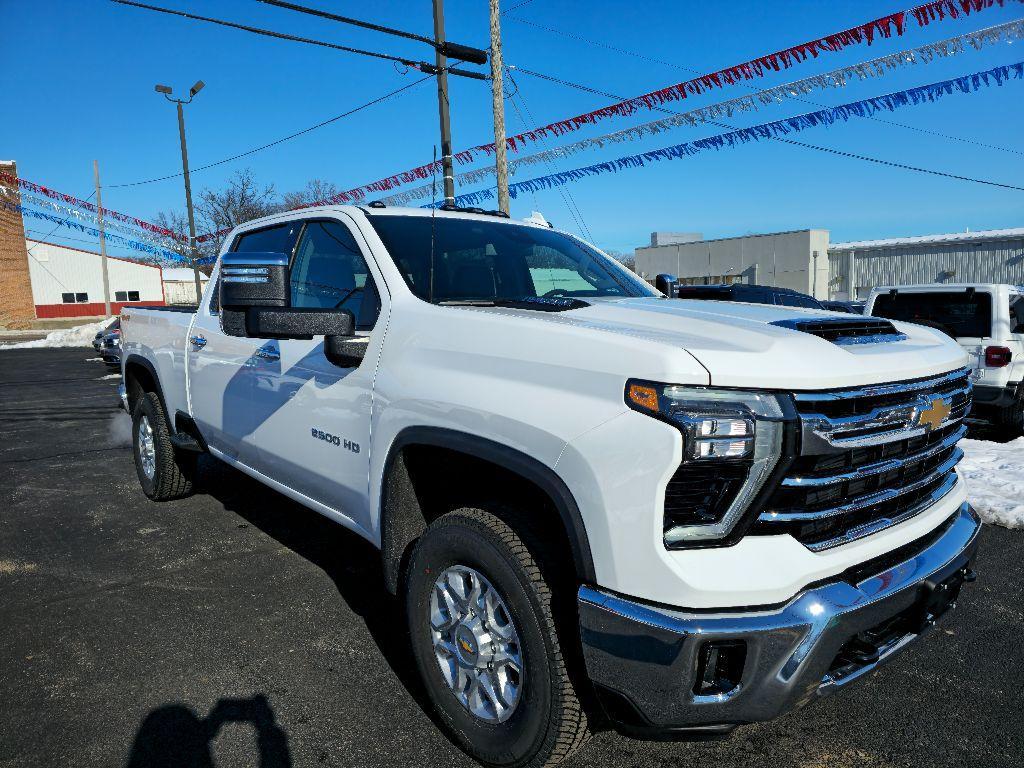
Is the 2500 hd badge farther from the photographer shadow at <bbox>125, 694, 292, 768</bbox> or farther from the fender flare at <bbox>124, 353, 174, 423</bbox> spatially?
the fender flare at <bbox>124, 353, 174, 423</bbox>

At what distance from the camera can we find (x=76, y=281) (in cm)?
5066

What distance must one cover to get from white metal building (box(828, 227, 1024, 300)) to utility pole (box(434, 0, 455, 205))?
24.3 metres

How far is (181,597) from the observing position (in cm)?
372

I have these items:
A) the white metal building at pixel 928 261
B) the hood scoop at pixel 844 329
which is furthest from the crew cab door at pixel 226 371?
the white metal building at pixel 928 261

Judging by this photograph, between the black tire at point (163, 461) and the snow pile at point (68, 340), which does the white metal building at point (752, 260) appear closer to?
the snow pile at point (68, 340)

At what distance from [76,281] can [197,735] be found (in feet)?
189

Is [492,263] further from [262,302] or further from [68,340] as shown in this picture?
[68,340]

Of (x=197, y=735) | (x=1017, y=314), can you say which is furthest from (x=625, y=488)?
(x=1017, y=314)

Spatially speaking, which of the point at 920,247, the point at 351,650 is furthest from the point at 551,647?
the point at 920,247

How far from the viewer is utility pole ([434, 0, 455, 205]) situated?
38.0 ft

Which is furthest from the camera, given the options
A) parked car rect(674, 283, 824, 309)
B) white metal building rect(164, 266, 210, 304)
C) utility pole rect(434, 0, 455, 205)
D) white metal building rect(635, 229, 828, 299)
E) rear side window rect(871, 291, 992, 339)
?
white metal building rect(164, 266, 210, 304)

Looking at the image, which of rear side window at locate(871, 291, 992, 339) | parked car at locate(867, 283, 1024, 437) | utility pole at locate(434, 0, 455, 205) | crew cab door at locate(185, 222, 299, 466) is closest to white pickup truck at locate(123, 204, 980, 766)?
crew cab door at locate(185, 222, 299, 466)

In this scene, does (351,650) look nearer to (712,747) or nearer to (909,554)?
(712,747)

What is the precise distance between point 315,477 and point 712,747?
1949mm
